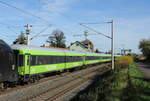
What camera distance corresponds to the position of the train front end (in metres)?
10.6

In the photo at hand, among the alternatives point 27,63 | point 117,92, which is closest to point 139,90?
point 117,92

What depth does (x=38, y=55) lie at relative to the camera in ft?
52.8

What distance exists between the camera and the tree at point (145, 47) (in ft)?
232

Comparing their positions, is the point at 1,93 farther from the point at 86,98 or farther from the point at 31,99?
the point at 86,98

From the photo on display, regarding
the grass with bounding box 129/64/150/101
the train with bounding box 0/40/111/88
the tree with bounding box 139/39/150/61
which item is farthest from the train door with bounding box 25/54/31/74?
the tree with bounding box 139/39/150/61

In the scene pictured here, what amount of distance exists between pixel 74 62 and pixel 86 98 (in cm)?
1745

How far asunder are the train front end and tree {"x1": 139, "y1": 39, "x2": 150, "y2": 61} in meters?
65.5

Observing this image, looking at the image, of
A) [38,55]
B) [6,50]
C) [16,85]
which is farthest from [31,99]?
[38,55]

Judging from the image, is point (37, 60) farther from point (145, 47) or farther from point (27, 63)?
point (145, 47)

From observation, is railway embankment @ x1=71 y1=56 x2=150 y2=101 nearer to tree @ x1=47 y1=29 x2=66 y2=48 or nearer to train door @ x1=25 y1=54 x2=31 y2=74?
train door @ x1=25 y1=54 x2=31 y2=74

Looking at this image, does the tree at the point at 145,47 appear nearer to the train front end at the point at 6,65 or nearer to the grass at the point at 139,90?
the grass at the point at 139,90

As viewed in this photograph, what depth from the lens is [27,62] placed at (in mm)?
14258

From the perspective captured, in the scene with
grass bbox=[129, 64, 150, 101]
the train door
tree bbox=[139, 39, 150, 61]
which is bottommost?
grass bbox=[129, 64, 150, 101]

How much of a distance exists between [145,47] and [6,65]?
7032 cm
